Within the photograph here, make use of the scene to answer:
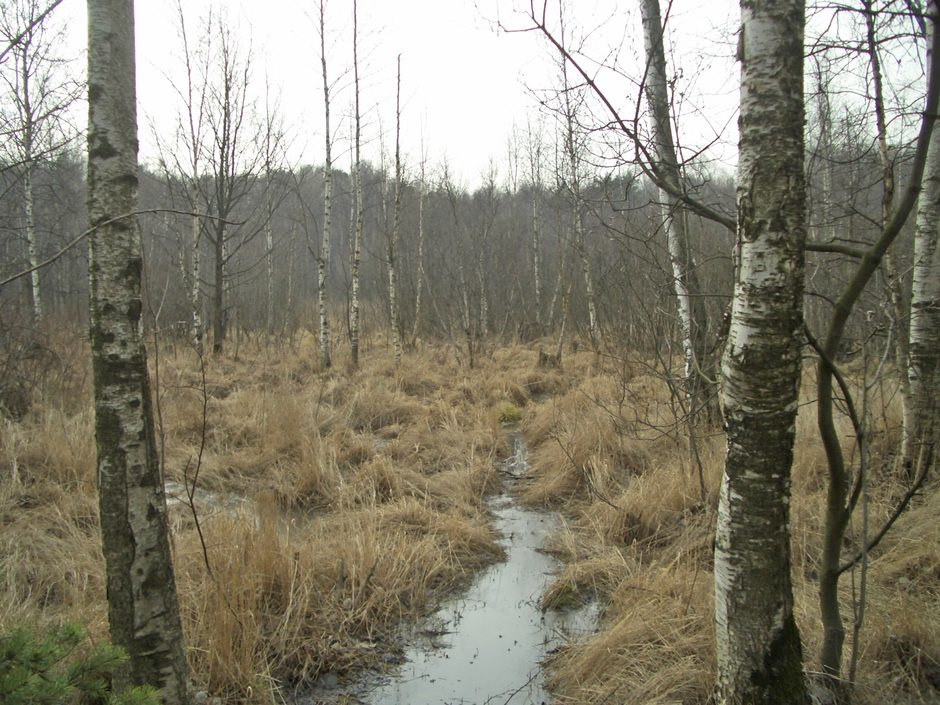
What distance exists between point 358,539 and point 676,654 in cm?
212

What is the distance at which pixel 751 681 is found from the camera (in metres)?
1.88

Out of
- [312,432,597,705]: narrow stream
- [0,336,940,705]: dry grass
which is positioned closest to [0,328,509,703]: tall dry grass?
[0,336,940,705]: dry grass

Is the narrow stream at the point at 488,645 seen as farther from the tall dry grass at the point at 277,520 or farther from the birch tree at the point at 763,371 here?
the birch tree at the point at 763,371

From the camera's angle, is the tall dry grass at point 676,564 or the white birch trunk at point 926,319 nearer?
the tall dry grass at point 676,564

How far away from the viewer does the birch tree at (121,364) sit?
202 centimetres

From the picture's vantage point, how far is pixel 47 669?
142 centimetres

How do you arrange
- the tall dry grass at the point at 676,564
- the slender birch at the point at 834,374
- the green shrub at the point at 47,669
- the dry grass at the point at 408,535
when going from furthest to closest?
the dry grass at the point at 408,535 → the tall dry grass at the point at 676,564 → the slender birch at the point at 834,374 → the green shrub at the point at 47,669

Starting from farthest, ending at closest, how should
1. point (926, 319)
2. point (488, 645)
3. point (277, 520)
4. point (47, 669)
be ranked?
point (277, 520), point (926, 319), point (488, 645), point (47, 669)

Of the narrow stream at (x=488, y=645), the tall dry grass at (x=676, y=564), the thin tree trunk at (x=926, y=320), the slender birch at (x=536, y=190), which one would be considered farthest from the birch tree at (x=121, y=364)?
the slender birch at (x=536, y=190)

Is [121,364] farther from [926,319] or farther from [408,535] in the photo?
[926,319]

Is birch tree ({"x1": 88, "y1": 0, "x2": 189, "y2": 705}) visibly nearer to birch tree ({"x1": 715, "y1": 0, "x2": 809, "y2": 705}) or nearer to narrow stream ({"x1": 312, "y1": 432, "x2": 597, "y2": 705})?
narrow stream ({"x1": 312, "y1": 432, "x2": 597, "y2": 705})

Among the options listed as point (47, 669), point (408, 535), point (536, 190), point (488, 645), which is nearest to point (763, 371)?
point (47, 669)

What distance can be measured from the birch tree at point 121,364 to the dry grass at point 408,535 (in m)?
0.64

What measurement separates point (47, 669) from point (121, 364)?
0.96 m
